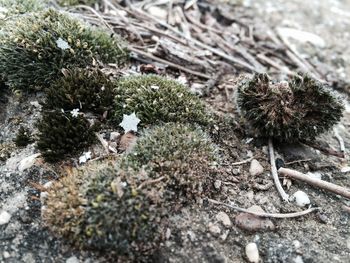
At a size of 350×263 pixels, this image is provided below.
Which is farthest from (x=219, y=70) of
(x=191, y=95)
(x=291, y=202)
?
(x=291, y=202)

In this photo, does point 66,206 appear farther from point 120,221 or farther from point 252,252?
point 252,252

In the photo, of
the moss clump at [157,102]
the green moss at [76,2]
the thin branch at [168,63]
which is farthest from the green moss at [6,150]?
the green moss at [76,2]

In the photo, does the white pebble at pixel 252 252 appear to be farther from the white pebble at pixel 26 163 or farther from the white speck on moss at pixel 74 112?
the white pebble at pixel 26 163

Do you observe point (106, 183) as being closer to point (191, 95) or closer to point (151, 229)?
point (151, 229)

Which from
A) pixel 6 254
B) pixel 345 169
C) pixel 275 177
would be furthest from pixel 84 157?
pixel 345 169

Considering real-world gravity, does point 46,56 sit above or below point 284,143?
above
